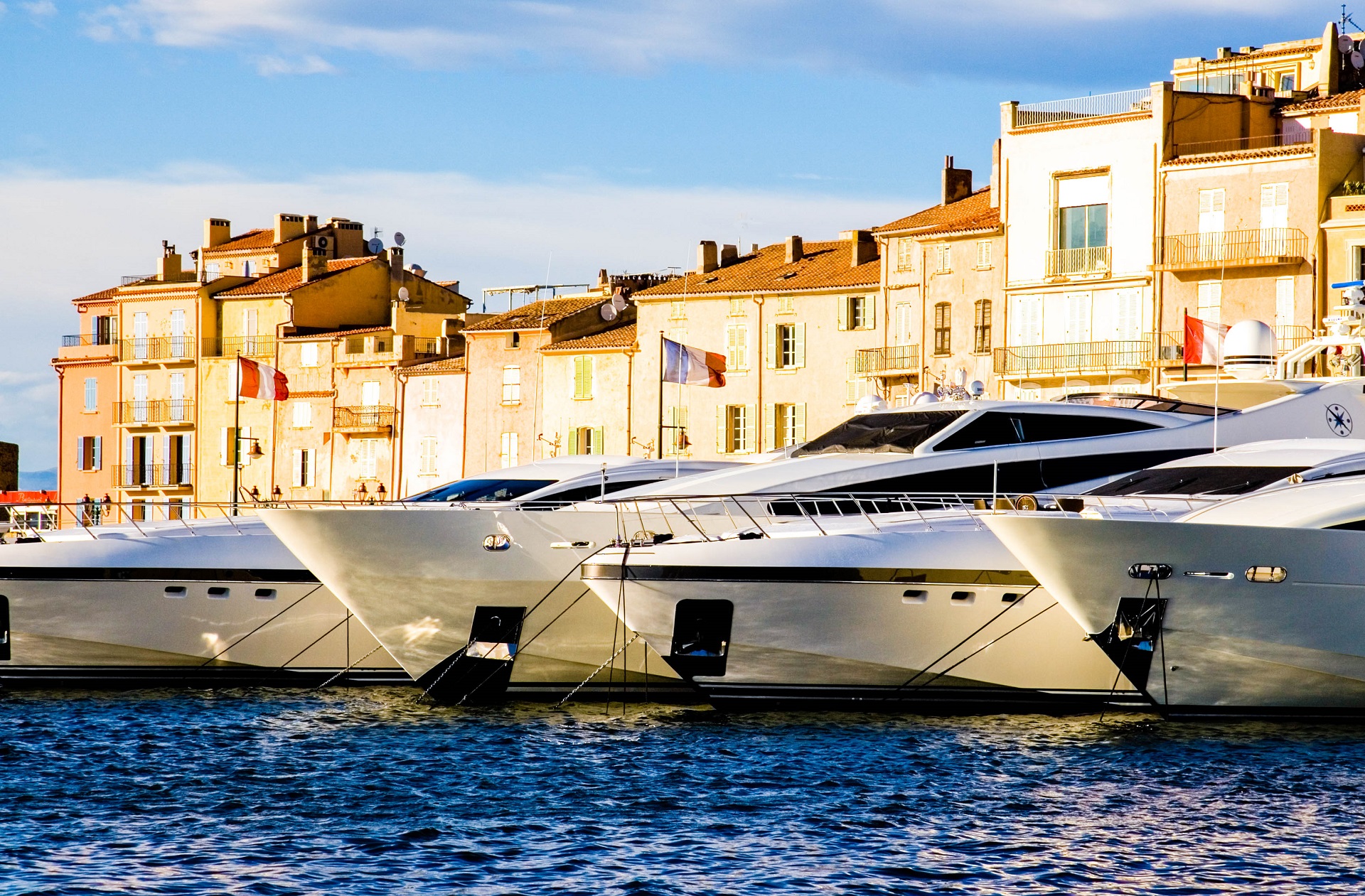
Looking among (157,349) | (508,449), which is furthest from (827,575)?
(157,349)

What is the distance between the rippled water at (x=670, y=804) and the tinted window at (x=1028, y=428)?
4.86 metres

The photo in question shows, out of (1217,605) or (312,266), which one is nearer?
(1217,605)

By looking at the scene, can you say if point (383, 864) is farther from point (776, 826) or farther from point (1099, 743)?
point (1099, 743)

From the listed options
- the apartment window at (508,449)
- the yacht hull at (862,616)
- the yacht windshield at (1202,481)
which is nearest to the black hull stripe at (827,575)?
the yacht hull at (862,616)

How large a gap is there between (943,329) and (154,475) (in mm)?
32163

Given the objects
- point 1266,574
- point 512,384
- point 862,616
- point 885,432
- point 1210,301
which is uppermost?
point 1210,301

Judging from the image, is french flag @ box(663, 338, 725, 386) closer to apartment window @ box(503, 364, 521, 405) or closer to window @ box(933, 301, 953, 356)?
window @ box(933, 301, 953, 356)

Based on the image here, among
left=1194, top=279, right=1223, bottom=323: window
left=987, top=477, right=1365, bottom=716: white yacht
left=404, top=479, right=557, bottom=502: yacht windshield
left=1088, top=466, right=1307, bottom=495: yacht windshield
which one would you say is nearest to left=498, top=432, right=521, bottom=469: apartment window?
left=1194, top=279, right=1223, bottom=323: window

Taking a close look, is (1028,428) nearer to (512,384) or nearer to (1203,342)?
(1203,342)

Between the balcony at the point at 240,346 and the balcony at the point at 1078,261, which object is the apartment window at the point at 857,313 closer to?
the balcony at the point at 1078,261

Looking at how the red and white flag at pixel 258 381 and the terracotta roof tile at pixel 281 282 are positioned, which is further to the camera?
the terracotta roof tile at pixel 281 282

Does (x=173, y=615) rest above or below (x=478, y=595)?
below

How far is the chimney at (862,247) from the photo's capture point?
6088 cm

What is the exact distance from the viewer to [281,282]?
2977 inches
